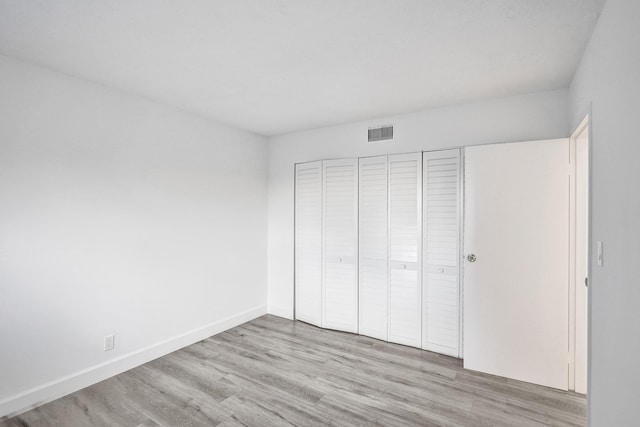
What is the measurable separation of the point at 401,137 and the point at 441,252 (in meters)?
1.31

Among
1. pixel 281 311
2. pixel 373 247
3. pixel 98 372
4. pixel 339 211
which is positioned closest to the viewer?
pixel 98 372

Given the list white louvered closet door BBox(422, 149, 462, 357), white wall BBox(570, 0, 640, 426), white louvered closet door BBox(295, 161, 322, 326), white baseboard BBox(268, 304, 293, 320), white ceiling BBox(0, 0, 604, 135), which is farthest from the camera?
white baseboard BBox(268, 304, 293, 320)

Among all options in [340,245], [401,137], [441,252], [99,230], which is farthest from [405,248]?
[99,230]

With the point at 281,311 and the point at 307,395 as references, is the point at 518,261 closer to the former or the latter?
the point at 307,395

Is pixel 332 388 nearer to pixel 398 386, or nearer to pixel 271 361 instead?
pixel 398 386

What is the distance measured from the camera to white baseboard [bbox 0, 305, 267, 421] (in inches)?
88.5

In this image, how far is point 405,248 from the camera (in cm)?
342

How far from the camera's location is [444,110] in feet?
10.8

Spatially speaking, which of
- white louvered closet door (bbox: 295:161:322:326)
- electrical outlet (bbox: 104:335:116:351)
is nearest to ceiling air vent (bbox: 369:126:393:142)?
white louvered closet door (bbox: 295:161:322:326)

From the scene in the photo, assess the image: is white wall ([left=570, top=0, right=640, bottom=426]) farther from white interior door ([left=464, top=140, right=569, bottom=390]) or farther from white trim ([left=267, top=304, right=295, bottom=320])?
white trim ([left=267, top=304, right=295, bottom=320])

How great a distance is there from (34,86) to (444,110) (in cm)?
350

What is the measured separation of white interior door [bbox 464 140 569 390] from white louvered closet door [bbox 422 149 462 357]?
0.23 meters

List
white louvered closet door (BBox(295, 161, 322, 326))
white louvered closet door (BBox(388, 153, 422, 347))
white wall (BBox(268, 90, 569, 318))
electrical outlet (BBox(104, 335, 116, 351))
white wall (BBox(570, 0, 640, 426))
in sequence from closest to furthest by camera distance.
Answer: white wall (BBox(570, 0, 640, 426)) → electrical outlet (BBox(104, 335, 116, 351)) → white wall (BBox(268, 90, 569, 318)) → white louvered closet door (BBox(388, 153, 422, 347)) → white louvered closet door (BBox(295, 161, 322, 326))

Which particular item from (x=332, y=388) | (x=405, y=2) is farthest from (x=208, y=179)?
(x=405, y=2)
